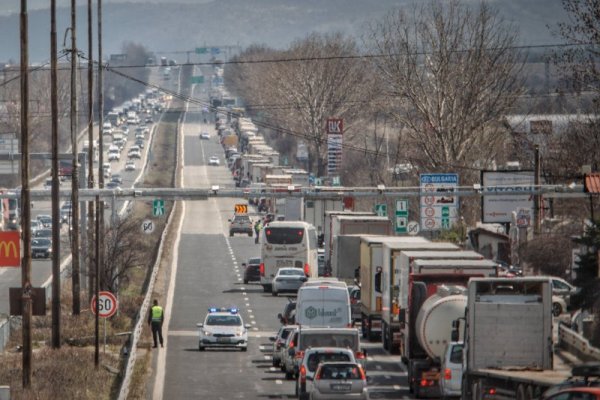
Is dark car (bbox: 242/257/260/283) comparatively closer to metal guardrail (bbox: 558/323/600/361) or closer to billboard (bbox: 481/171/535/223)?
billboard (bbox: 481/171/535/223)

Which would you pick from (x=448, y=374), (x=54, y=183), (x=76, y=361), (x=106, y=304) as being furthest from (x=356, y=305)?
(x=448, y=374)

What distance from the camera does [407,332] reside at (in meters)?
42.4

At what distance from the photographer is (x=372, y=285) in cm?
5428

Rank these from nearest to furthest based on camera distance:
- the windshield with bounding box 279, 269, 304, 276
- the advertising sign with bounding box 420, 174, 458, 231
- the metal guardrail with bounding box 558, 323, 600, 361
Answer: the metal guardrail with bounding box 558, 323, 600, 361 < the windshield with bounding box 279, 269, 304, 276 < the advertising sign with bounding box 420, 174, 458, 231

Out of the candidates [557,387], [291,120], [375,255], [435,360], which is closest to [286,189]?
[375,255]

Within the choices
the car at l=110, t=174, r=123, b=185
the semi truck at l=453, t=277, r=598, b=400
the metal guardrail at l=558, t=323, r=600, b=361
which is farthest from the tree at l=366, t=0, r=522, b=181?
the semi truck at l=453, t=277, r=598, b=400

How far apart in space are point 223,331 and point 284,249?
23.8m

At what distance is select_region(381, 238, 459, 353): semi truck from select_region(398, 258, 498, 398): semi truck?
14.2 ft

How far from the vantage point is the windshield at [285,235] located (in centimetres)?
7688

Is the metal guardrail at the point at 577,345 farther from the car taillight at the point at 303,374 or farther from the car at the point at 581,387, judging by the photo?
the car at the point at 581,387

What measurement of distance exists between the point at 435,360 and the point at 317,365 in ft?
11.2

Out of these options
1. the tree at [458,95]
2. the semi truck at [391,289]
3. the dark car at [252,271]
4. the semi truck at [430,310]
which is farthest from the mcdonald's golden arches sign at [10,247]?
the tree at [458,95]

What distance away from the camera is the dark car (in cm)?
8150

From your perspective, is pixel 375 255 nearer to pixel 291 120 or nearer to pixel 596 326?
pixel 596 326
